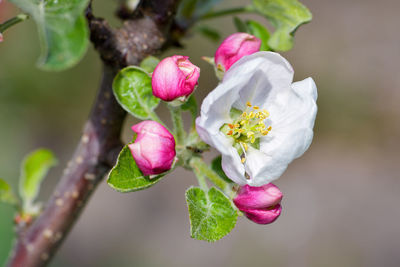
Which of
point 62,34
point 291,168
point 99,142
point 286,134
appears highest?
point 62,34

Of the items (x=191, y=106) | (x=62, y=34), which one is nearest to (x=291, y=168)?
(x=191, y=106)

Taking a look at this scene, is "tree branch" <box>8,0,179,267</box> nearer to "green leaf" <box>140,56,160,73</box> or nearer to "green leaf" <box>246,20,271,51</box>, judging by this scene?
"green leaf" <box>140,56,160,73</box>

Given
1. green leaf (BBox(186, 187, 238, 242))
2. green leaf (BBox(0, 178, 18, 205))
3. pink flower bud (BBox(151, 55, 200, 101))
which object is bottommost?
green leaf (BBox(0, 178, 18, 205))

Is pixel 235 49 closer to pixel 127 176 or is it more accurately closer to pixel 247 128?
pixel 247 128

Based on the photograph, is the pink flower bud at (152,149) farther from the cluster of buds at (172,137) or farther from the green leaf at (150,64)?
the green leaf at (150,64)

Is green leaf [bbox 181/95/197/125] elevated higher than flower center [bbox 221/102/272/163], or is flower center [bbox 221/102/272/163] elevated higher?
green leaf [bbox 181/95/197/125]

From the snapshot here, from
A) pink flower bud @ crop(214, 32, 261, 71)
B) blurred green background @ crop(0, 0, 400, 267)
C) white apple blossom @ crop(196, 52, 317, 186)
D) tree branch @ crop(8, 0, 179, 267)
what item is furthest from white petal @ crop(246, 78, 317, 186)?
blurred green background @ crop(0, 0, 400, 267)

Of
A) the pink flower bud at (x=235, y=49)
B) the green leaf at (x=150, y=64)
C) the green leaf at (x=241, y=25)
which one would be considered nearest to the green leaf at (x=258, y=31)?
the green leaf at (x=241, y=25)
